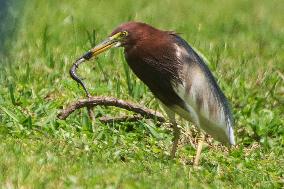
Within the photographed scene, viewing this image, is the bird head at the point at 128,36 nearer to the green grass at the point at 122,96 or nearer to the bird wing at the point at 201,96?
the bird wing at the point at 201,96

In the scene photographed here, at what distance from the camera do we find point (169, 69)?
741 cm

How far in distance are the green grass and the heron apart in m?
0.36

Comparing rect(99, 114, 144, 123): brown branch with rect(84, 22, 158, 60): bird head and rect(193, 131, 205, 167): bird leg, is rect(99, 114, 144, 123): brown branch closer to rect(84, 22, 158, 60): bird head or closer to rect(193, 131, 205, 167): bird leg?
rect(193, 131, 205, 167): bird leg

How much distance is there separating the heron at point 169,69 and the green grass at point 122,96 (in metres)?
0.36

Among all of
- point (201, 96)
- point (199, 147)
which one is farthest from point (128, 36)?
point (199, 147)

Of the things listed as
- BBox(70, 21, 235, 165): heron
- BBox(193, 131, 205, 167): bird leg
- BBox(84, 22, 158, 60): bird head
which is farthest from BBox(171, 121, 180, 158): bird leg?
BBox(84, 22, 158, 60): bird head

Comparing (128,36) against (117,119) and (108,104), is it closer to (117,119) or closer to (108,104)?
(108,104)

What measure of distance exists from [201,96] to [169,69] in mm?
387

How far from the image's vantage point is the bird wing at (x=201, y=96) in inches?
295

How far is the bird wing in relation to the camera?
24.6ft

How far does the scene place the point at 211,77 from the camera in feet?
25.6

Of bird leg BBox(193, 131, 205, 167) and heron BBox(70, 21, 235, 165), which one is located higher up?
heron BBox(70, 21, 235, 165)

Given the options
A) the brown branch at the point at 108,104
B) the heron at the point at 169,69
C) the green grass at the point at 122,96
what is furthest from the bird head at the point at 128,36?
the green grass at the point at 122,96

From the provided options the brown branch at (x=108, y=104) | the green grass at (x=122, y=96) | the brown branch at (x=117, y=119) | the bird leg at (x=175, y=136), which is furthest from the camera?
the brown branch at (x=117, y=119)
